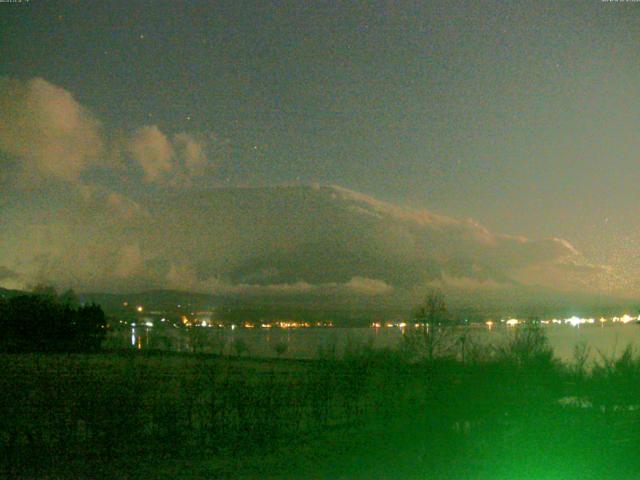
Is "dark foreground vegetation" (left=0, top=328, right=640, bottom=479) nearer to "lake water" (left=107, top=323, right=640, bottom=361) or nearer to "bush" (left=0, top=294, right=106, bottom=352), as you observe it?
"lake water" (left=107, top=323, right=640, bottom=361)

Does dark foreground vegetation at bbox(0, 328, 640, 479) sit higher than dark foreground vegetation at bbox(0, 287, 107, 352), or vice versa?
dark foreground vegetation at bbox(0, 287, 107, 352)

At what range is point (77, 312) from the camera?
48.6 m

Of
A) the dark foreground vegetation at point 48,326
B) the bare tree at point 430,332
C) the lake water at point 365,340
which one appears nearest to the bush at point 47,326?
the dark foreground vegetation at point 48,326

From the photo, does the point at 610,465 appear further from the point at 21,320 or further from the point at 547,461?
the point at 21,320

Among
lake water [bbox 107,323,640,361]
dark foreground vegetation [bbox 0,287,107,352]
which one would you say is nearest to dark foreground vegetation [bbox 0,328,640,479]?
lake water [bbox 107,323,640,361]

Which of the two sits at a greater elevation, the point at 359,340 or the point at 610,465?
the point at 359,340

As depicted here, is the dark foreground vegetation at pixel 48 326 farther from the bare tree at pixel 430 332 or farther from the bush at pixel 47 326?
the bare tree at pixel 430 332

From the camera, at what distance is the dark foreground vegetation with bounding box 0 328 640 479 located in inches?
464

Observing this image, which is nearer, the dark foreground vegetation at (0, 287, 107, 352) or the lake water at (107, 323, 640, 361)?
the lake water at (107, 323, 640, 361)

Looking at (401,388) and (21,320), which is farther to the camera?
(21,320)

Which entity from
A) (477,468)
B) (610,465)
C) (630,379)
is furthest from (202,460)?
(630,379)

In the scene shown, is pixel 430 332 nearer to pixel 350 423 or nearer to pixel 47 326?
pixel 350 423

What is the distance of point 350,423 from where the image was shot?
52.2 feet

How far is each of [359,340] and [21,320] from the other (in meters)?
29.0
